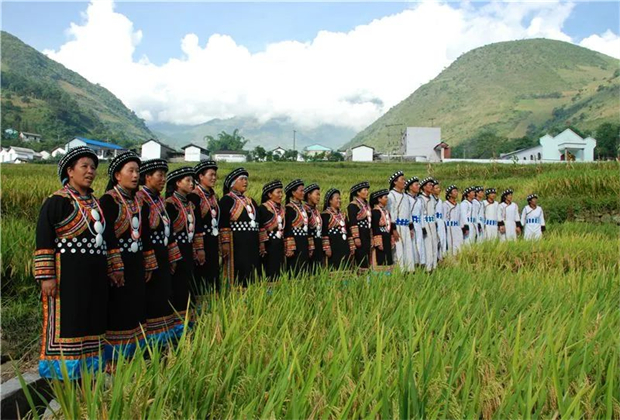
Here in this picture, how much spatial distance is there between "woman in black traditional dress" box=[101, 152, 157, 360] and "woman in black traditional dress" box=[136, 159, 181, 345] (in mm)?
136

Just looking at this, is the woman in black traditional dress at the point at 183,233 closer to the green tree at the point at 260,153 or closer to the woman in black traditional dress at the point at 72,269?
the woman in black traditional dress at the point at 72,269

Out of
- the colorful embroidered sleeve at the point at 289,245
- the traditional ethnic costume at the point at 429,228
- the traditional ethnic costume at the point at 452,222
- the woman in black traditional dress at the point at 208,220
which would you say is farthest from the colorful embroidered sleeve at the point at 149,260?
the traditional ethnic costume at the point at 452,222

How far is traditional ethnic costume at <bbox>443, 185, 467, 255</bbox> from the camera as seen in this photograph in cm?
1001

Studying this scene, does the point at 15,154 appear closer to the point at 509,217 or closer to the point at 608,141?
the point at 509,217

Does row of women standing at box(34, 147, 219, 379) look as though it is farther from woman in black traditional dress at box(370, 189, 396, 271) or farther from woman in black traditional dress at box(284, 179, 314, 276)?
woman in black traditional dress at box(370, 189, 396, 271)

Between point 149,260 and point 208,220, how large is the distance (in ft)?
4.16

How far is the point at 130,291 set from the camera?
A: 12.7ft

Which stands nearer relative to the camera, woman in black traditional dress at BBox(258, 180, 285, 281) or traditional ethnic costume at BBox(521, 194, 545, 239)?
woman in black traditional dress at BBox(258, 180, 285, 281)

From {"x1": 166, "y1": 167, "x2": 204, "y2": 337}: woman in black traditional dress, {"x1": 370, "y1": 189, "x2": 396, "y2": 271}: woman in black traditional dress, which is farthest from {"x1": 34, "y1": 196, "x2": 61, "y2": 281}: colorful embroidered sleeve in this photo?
{"x1": 370, "y1": 189, "x2": 396, "y2": 271}: woman in black traditional dress

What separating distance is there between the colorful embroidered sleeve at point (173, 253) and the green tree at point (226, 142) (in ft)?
248

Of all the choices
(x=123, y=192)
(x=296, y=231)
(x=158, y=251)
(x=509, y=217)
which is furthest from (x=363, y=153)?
(x=123, y=192)

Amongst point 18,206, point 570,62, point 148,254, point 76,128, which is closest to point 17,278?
point 148,254

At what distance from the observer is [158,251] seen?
4.25 m

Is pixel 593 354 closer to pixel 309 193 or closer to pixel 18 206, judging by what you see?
pixel 309 193
